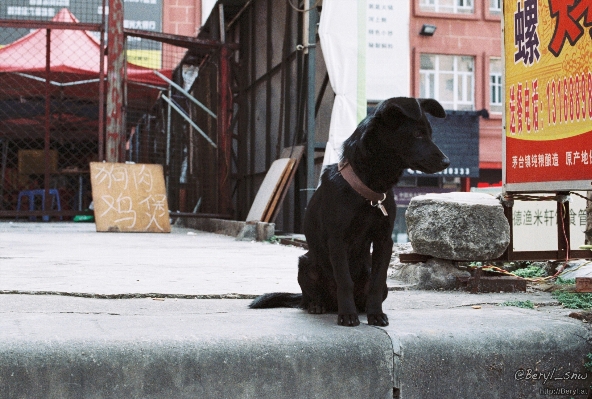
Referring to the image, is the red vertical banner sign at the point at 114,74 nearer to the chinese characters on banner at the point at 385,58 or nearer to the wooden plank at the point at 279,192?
the wooden plank at the point at 279,192

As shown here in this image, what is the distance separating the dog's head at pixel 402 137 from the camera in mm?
2643

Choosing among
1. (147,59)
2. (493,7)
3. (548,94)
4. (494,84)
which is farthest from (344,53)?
(493,7)

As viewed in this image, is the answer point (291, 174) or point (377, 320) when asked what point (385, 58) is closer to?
point (291, 174)

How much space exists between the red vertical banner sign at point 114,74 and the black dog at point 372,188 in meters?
7.90

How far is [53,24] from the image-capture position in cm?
1110

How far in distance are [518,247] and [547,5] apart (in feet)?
9.27

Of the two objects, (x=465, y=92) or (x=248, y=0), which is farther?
(x=465, y=92)

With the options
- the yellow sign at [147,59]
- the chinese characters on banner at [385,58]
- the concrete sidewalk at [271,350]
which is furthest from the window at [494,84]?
the concrete sidewalk at [271,350]

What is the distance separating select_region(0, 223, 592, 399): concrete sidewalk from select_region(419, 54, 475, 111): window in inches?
706

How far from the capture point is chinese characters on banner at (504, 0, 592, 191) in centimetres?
346

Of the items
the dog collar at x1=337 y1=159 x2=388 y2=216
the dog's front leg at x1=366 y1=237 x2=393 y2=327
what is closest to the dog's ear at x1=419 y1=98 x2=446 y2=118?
the dog collar at x1=337 y1=159 x2=388 y2=216

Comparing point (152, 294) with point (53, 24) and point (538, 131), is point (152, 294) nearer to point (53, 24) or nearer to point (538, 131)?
point (538, 131)

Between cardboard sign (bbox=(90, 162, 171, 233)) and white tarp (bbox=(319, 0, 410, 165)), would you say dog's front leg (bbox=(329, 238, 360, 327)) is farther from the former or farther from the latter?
cardboard sign (bbox=(90, 162, 171, 233))

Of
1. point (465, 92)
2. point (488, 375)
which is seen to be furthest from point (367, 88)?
point (465, 92)
